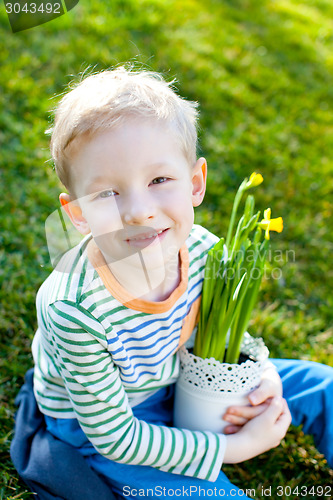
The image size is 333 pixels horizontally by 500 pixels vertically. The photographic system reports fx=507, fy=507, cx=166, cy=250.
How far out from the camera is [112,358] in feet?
4.23

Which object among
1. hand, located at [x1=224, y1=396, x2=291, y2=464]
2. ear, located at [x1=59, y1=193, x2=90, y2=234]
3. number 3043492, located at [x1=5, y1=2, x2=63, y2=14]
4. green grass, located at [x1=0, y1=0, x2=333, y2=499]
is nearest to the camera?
ear, located at [x1=59, y1=193, x2=90, y2=234]

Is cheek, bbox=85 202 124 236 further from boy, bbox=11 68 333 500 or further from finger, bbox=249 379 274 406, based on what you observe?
finger, bbox=249 379 274 406

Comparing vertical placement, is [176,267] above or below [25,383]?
above

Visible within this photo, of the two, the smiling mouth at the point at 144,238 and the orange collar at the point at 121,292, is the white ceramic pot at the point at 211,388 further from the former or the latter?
the smiling mouth at the point at 144,238

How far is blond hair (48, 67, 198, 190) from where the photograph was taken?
1162 millimetres

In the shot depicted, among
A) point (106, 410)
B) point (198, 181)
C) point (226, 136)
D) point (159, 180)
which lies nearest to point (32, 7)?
point (226, 136)

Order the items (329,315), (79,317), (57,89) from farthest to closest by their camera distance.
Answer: (57,89) < (329,315) < (79,317)

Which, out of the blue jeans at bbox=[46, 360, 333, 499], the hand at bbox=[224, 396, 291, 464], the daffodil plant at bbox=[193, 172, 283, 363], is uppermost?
the daffodil plant at bbox=[193, 172, 283, 363]

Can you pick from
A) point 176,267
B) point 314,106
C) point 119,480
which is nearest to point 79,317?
point 176,267

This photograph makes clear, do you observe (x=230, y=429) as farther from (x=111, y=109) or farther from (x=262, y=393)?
(x=111, y=109)

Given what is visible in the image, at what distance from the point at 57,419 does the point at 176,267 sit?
0.56 metres

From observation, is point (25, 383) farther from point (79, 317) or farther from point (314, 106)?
point (314, 106)

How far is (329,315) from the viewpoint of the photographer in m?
2.22

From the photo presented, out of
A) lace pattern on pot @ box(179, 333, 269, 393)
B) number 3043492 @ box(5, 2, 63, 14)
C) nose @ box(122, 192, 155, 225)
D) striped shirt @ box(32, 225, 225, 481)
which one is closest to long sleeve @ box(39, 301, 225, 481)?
striped shirt @ box(32, 225, 225, 481)
